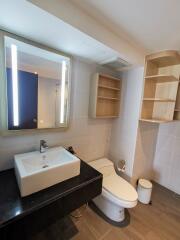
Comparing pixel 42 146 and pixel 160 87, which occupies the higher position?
pixel 160 87

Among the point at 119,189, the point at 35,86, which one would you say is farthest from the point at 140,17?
the point at 119,189

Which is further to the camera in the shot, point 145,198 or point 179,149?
point 179,149

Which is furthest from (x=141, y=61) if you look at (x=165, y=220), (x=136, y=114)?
(x=165, y=220)

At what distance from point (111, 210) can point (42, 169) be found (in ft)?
3.70

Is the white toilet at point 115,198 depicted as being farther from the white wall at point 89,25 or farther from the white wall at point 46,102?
the white wall at point 89,25

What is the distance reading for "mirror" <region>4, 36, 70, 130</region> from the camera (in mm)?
1229

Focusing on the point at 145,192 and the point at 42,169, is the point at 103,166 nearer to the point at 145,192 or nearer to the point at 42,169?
the point at 145,192

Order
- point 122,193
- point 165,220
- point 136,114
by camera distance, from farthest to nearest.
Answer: point 136,114 → point 165,220 → point 122,193

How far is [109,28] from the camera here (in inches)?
47.7

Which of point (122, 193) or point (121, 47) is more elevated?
point (121, 47)

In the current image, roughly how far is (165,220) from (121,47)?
2176 millimetres

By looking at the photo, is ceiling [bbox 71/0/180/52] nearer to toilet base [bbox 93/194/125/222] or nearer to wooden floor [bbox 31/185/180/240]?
toilet base [bbox 93/194/125/222]

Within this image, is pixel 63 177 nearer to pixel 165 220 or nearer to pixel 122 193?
pixel 122 193

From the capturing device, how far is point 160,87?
2.05 metres
